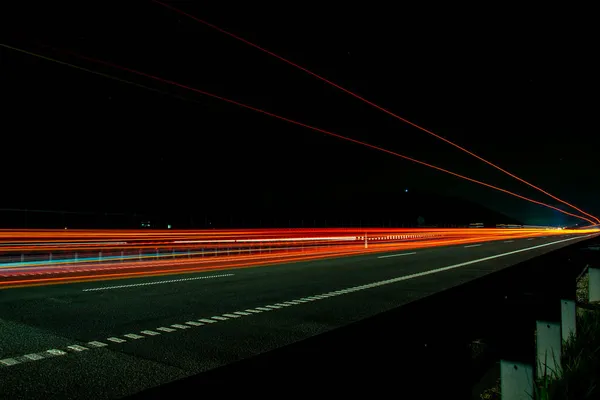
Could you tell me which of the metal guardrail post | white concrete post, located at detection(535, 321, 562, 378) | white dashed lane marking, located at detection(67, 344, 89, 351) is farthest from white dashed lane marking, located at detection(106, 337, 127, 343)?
the metal guardrail post

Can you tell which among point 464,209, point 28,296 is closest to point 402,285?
point 28,296

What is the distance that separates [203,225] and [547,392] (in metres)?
38.1

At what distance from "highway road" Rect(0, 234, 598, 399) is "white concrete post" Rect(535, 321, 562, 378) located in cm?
298

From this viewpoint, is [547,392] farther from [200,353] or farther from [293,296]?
[293,296]

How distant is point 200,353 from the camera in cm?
578

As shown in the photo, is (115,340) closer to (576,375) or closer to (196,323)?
(196,323)

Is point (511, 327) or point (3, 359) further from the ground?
point (511, 327)

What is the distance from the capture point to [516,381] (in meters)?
3.46

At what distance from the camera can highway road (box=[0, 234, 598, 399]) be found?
4939mm

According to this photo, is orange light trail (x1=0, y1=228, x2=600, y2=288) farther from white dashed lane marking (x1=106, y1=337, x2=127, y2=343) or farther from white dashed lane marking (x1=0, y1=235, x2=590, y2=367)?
white dashed lane marking (x1=106, y1=337, x2=127, y2=343)

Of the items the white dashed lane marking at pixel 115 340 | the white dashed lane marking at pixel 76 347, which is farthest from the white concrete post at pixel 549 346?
the white dashed lane marking at pixel 76 347

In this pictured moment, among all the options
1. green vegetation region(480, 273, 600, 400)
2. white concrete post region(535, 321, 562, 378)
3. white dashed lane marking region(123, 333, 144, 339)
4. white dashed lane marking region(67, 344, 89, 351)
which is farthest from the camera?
white dashed lane marking region(123, 333, 144, 339)

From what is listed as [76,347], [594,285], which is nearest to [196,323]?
[76,347]

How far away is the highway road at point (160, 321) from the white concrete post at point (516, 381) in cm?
301
